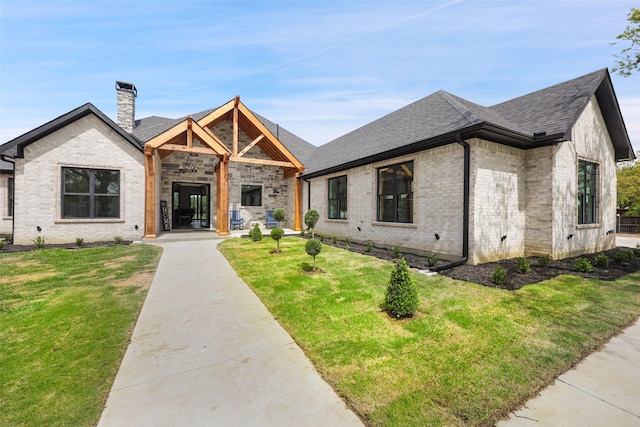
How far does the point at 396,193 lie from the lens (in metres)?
9.44

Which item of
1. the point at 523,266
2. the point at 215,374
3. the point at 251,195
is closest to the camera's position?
the point at 215,374

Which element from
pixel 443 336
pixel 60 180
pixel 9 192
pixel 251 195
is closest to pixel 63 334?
pixel 443 336

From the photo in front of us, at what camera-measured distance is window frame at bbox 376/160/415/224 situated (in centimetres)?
889

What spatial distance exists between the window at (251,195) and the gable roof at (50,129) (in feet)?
22.4

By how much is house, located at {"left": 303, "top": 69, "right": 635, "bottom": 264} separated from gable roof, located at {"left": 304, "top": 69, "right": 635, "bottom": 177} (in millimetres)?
44

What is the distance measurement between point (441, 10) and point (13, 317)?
11.7 meters

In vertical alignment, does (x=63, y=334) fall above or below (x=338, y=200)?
below

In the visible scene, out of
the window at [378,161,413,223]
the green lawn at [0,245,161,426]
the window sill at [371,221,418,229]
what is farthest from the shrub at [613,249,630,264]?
the green lawn at [0,245,161,426]

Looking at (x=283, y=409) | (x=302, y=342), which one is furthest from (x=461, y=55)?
(x=283, y=409)

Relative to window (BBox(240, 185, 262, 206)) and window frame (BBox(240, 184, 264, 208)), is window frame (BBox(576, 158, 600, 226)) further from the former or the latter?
window (BBox(240, 185, 262, 206))

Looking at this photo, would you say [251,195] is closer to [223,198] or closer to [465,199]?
[223,198]

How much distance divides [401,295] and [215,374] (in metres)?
2.79

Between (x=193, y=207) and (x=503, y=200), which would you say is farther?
(x=193, y=207)

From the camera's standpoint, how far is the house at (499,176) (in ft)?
23.6
